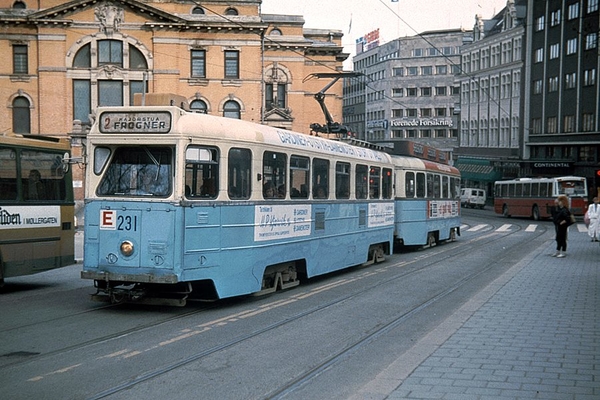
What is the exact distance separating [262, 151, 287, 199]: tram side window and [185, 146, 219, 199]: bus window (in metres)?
1.44

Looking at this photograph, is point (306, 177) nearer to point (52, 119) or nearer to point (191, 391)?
point (191, 391)

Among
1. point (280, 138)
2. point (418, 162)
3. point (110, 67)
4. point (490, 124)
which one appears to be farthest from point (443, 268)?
point (490, 124)

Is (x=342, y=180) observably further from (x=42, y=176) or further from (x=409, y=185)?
(x=409, y=185)

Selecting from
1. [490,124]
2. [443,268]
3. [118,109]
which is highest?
[490,124]

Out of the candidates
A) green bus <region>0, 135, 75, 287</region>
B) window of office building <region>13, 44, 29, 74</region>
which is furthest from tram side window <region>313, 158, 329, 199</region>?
window of office building <region>13, 44, 29, 74</region>

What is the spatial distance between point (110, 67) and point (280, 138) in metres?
45.2

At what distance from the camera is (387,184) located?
20.4 m

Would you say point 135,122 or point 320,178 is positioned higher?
point 135,122

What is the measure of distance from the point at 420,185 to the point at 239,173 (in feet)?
42.4

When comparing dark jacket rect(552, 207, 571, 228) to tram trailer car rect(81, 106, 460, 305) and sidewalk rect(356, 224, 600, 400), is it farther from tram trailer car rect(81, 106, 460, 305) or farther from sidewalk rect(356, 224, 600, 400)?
tram trailer car rect(81, 106, 460, 305)

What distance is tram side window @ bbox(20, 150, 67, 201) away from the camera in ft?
47.5

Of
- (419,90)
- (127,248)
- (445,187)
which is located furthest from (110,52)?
(419,90)

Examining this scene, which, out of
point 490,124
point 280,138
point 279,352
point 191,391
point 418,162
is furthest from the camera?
point 490,124

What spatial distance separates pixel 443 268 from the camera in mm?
19828
